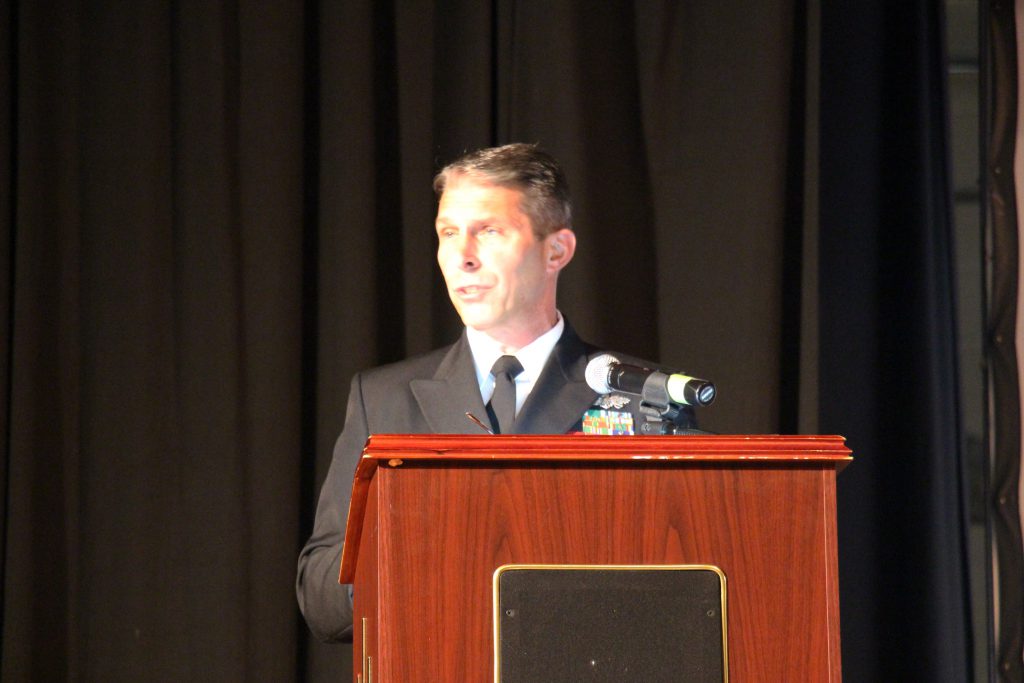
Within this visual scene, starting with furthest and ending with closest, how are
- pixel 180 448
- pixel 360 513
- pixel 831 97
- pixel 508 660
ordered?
1. pixel 831 97
2. pixel 180 448
3. pixel 360 513
4. pixel 508 660

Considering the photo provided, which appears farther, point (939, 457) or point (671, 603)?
point (939, 457)

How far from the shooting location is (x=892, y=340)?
10.1ft

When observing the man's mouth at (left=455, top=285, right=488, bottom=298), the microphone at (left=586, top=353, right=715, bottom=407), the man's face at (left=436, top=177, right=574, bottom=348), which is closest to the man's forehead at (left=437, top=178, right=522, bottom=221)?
the man's face at (left=436, top=177, right=574, bottom=348)

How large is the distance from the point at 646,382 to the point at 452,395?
82 cm

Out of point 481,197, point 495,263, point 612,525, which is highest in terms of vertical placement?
point 481,197

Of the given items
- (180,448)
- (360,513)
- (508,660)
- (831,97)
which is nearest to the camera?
(508,660)

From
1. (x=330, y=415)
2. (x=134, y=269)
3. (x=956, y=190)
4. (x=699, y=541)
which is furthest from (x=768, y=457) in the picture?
(x=956, y=190)

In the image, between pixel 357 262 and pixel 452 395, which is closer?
pixel 452 395

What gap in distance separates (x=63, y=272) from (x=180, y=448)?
1.62ft

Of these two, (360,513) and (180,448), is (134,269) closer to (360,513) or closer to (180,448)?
(180,448)

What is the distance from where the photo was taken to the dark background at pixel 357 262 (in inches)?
112

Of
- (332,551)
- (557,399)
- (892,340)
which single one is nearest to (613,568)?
(332,551)

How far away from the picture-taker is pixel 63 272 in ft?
9.45

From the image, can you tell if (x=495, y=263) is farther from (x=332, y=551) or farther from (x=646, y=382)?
(x=646, y=382)
